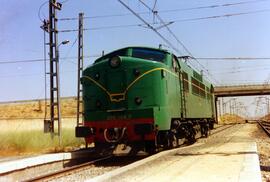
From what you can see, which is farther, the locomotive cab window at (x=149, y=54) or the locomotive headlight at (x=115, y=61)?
the locomotive cab window at (x=149, y=54)

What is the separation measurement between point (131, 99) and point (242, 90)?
69.4 meters

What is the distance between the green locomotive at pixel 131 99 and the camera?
13.1 metres

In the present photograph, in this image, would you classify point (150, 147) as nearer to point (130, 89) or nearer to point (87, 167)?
point (130, 89)

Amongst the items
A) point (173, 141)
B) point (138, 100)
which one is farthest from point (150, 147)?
point (138, 100)

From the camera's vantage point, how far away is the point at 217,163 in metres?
10.5

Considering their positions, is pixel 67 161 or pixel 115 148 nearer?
pixel 115 148

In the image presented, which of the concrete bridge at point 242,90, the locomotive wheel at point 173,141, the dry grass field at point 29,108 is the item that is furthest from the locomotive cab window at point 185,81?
the concrete bridge at point 242,90

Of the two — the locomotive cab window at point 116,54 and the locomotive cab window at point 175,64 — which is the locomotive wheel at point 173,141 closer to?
the locomotive cab window at point 175,64

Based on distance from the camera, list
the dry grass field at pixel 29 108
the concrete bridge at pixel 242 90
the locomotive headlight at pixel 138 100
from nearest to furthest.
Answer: the locomotive headlight at pixel 138 100 < the dry grass field at pixel 29 108 < the concrete bridge at pixel 242 90

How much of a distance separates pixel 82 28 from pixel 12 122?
18916 millimetres

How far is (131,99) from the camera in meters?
13.3

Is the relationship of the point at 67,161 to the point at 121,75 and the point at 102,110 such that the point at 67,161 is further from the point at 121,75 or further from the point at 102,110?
the point at 121,75

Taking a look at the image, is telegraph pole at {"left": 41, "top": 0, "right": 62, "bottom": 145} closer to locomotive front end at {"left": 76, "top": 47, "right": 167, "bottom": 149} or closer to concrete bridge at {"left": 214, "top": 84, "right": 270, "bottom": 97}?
locomotive front end at {"left": 76, "top": 47, "right": 167, "bottom": 149}

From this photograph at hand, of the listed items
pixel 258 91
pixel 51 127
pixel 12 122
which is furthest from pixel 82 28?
pixel 258 91
